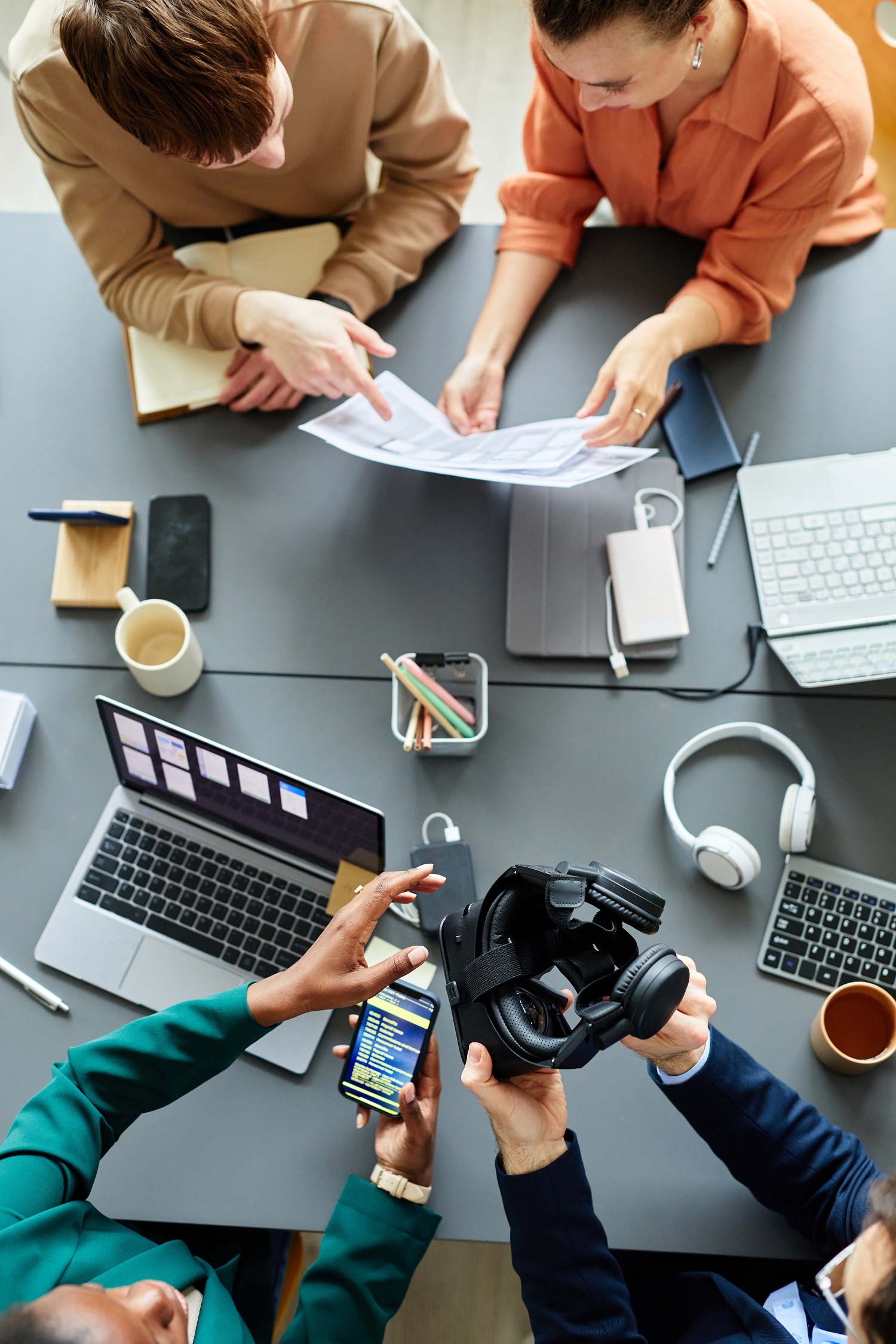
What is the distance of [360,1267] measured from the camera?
3.12 ft

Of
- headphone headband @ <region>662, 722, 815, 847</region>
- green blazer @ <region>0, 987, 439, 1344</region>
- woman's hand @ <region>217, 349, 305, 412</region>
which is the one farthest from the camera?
woman's hand @ <region>217, 349, 305, 412</region>

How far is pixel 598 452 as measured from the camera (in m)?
1.19

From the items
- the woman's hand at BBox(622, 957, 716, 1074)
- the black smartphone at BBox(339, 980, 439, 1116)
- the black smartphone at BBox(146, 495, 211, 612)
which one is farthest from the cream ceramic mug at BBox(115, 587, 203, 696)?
the woman's hand at BBox(622, 957, 716, 1074)

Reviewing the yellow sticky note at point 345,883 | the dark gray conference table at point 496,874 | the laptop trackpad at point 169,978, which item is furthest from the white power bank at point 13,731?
the yellow sticky note at point 345,883

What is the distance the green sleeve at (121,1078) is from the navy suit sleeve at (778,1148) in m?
0.48

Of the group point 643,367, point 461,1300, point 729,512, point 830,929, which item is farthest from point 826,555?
point 461,1300

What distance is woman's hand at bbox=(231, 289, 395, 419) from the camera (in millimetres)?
1220

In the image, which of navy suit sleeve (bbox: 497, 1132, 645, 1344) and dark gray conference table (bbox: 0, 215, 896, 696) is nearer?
navy suit sleeve (bbox: 497, 1132, 645, 1344)

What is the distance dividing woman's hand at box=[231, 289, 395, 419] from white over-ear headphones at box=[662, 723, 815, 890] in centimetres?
60

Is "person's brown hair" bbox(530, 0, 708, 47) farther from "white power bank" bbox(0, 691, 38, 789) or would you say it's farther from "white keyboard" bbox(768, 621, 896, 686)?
"white power bank" bbox(0, 691, 38, 789)

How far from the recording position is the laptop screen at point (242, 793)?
39.0 inches

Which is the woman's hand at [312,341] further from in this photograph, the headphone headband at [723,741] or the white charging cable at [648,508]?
the headphone headband at [723,741]

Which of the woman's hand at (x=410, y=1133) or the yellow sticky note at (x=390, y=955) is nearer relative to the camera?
the woman's hand at (x=410, y=1133)

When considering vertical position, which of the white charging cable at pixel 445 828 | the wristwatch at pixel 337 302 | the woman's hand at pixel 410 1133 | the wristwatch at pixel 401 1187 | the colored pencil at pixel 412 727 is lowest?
the wristwatch at pixel 401 1187
